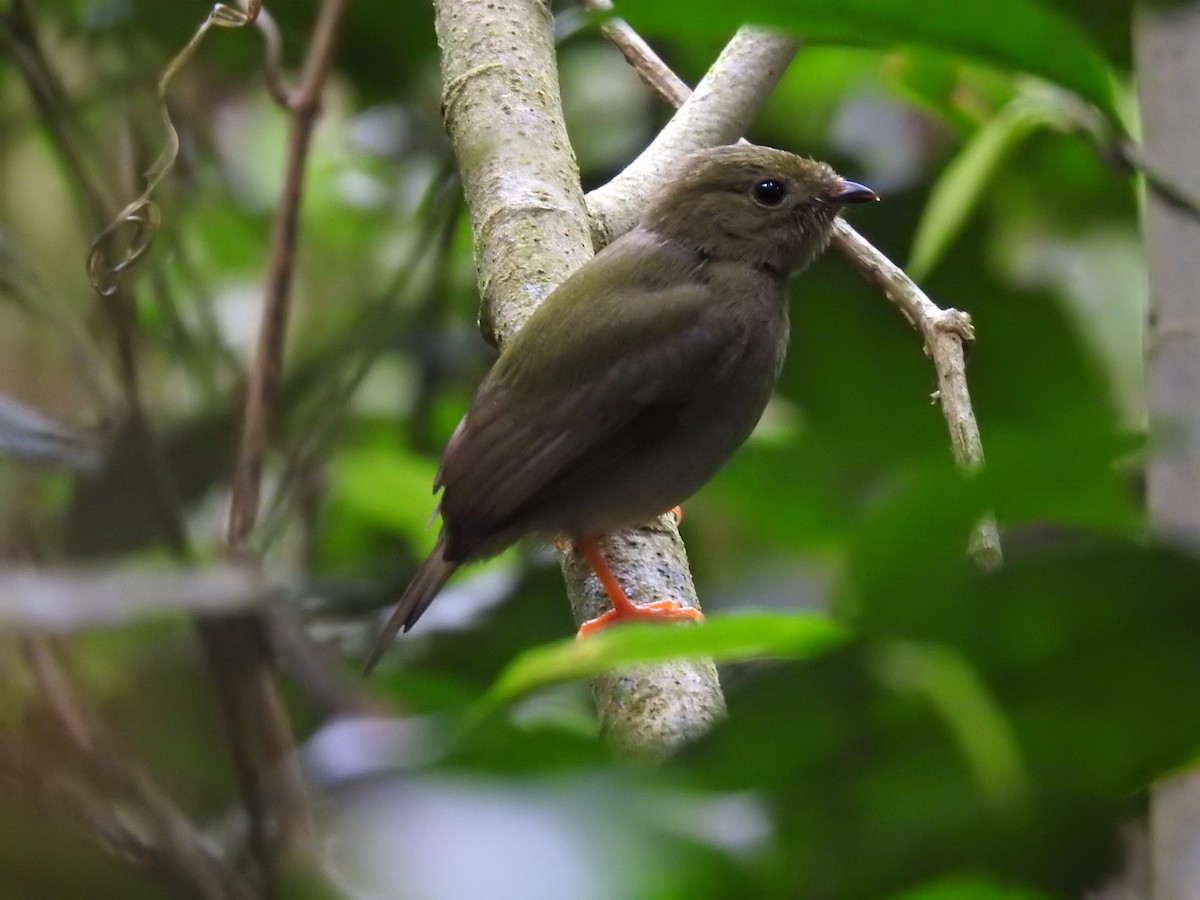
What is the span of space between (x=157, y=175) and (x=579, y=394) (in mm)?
1334

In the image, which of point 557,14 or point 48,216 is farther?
point 48,216

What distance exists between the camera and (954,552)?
906 millimetres

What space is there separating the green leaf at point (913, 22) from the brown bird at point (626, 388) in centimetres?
226

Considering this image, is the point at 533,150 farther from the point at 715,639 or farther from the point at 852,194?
the point at 715,639

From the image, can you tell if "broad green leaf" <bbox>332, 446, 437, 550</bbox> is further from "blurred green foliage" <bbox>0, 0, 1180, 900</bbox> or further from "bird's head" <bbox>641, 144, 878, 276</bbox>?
"bird's head" <bbox>641, 144, 878, 276</bbox>

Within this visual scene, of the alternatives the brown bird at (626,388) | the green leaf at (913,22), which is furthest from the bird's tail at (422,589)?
the green leaf at (913,22)

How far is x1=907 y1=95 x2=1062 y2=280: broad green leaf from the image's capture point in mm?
3324

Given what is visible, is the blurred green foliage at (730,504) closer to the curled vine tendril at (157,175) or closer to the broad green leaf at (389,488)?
the broad green leaf at (389,488)

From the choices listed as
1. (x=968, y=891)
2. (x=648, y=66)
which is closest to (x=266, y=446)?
(x=968, y=891)

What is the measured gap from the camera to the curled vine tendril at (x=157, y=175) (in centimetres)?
271

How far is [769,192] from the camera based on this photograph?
4.30m

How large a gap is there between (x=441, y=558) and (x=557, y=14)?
1.79 m

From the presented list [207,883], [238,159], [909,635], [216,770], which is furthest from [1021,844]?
[238,159]

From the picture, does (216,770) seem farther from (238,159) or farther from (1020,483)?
(238,159)
